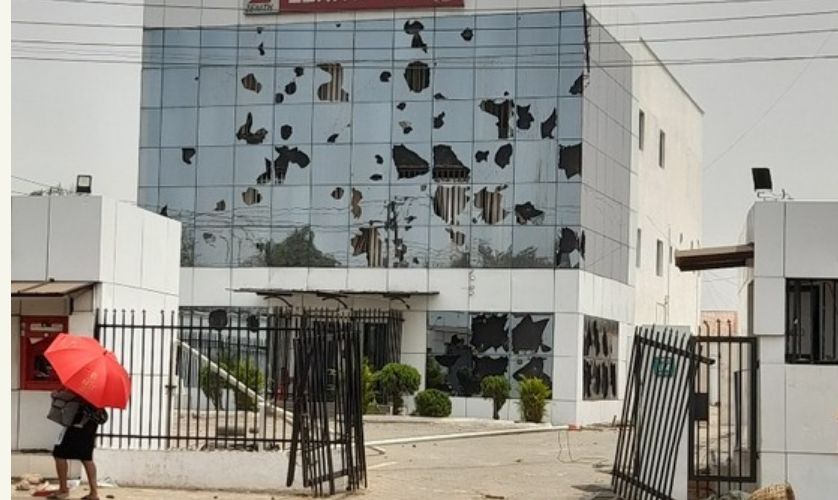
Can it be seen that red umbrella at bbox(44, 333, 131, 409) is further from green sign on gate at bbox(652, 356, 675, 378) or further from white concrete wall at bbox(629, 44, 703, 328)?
white concrete wall at bbox(629, 44, 703, 328)

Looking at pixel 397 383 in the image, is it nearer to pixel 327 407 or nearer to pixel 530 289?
pixel 530 289

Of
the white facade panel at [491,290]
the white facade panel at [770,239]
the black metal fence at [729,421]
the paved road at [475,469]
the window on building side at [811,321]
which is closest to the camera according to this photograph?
the window on building side at [811,321]

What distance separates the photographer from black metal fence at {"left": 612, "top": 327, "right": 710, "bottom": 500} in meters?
16.1

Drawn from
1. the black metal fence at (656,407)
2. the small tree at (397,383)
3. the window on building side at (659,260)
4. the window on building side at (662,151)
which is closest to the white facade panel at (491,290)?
the small tree at (397,383)

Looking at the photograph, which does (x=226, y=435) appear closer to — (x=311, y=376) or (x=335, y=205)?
(x=311, y=376)

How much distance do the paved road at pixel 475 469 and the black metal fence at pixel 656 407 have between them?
67.4 inches

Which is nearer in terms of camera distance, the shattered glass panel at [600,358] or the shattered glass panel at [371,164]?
the shattered glass panel at [600,358]

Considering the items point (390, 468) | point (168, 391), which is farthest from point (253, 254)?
point (168, 391)

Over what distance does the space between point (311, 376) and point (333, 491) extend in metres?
1.68

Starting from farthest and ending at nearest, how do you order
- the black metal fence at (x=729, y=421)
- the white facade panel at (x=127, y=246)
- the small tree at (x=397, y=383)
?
1. the small tree at (x=397, y=383)
2. the white facade panel at (x=127, y=246)
3. the black metal fence at (x=729, y=421)

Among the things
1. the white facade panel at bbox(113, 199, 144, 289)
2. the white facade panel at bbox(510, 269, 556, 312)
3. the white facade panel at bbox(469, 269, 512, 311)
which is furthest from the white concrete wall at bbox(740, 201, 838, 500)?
the white facade panel at bbox(469, 269, 512, 311)

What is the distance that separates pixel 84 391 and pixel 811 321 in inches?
342

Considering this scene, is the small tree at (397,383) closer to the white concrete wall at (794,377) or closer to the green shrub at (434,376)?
the green shrub at (434,376)

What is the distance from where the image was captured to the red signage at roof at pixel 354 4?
42469mm
